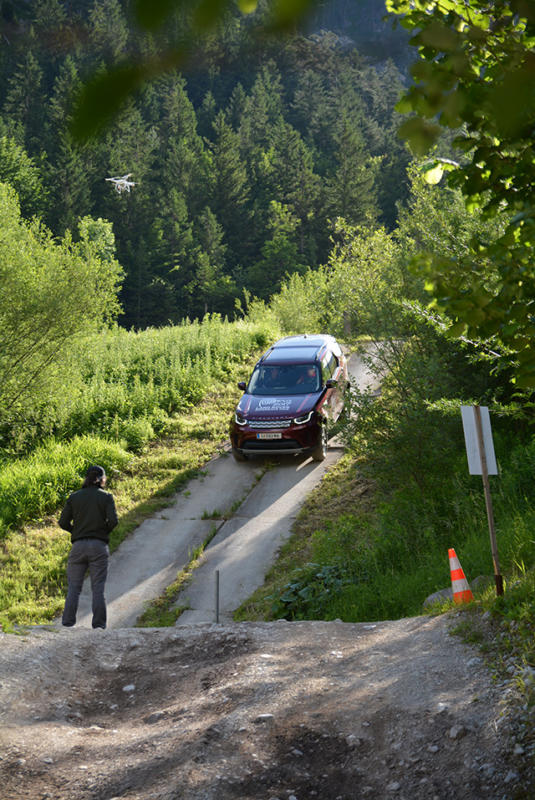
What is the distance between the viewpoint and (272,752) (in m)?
4.75

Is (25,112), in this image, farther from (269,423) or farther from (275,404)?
(269,423)

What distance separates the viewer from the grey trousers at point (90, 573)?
869 cm

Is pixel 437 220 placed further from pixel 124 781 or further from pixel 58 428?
pixel 124 781

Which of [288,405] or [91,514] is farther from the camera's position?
[288,405]

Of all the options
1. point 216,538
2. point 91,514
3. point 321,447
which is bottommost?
point 216,538

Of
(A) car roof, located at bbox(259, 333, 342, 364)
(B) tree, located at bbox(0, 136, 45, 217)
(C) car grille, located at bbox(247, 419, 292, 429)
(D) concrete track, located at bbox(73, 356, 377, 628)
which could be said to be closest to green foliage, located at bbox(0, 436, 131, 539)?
(D) concrete track, located at bbox(73, 356, 377, 628)

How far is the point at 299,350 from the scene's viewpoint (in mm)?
16391

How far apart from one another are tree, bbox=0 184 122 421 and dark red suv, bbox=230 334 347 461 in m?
5.11

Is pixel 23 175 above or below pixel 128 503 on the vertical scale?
above

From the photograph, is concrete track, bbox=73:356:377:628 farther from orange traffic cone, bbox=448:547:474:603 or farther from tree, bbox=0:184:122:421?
tree, bbox=0:184:122:421

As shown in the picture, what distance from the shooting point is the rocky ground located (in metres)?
4.38

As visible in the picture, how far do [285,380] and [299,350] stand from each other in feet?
3.52

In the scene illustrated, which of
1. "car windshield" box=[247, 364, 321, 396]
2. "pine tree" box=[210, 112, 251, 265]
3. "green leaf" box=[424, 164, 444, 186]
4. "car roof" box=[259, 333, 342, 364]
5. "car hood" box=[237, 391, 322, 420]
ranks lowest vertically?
"car hood" box=[237, 391, 322, 420]

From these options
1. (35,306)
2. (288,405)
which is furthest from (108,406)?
(288,405)
